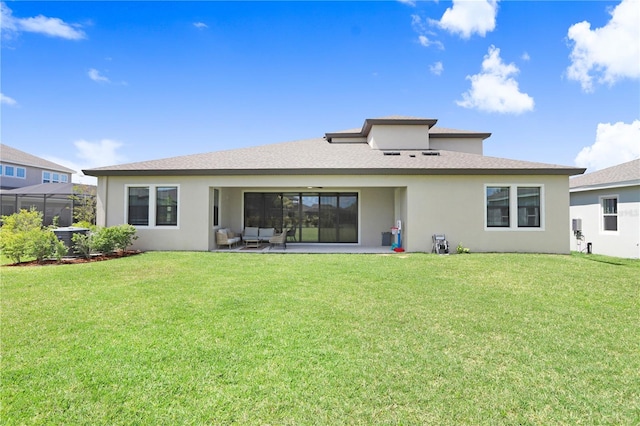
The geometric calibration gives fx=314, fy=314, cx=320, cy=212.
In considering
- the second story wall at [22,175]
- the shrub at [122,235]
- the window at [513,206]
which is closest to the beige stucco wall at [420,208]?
the window at [513,206]

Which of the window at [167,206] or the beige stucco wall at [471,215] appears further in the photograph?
the window at [167,206]

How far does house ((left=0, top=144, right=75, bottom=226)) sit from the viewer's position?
21969mm

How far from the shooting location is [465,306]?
577 centimetres

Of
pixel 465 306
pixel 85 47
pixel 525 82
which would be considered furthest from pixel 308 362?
pixel 525 82

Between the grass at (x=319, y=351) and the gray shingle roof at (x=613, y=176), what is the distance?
26.0ft

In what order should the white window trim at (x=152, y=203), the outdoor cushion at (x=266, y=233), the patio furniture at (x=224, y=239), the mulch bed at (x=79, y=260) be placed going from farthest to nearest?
the outdoor cushion at (x=266, y=233)
the patio furniture at (x=224, y=239)
the white window trim at (x=152, y=203)
the mulch bed at (x=79, y=260)

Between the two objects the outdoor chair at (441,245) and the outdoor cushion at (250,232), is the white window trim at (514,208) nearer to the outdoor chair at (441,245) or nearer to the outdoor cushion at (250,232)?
the outdoor chair at (441,245)

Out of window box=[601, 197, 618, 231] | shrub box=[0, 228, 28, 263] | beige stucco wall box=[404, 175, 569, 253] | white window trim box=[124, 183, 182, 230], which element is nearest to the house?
white window trim box=[124, 183, 182, 230]

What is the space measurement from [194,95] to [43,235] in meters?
10.2

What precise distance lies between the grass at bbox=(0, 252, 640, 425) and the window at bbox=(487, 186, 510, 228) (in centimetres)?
465

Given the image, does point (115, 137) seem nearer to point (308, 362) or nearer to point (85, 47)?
point (85, 47)

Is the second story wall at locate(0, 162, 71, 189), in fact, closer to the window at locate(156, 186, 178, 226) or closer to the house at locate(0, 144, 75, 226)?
the house at locate(0, 144, 75, 226)

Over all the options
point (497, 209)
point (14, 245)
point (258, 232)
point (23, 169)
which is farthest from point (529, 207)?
point (23, 169)

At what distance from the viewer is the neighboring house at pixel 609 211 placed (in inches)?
503
